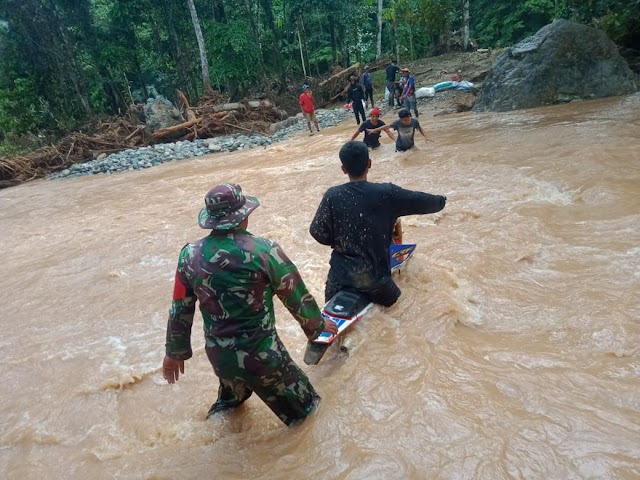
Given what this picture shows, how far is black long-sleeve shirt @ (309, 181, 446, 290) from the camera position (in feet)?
10.5

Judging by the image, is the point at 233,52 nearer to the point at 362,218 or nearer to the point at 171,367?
the point at 362,218

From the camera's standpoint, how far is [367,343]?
11.3 ft

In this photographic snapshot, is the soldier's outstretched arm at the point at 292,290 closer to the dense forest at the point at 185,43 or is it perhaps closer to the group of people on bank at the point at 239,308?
the group of people on bank at the point at 239,308

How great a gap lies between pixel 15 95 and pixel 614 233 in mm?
24903

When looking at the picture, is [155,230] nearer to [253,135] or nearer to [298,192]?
[298,192]

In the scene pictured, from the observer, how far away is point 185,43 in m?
23.7

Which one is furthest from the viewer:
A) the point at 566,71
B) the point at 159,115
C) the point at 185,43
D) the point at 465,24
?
the point at 185,43

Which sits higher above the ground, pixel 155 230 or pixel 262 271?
pixel 262 271

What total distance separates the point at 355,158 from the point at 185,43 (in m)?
23.8

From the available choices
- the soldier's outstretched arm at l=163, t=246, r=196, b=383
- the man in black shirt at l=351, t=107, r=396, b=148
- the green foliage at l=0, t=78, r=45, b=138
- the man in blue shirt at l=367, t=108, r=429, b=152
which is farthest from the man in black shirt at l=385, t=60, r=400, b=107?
the green foliage at l=0, t=78, r=45, b=138

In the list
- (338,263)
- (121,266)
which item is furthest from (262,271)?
(121,266)

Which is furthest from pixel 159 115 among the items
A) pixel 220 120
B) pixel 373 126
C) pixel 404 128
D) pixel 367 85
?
pixel 404 128

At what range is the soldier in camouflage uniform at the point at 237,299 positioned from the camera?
232 cm

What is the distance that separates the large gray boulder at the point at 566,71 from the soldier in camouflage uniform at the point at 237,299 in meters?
13.0
